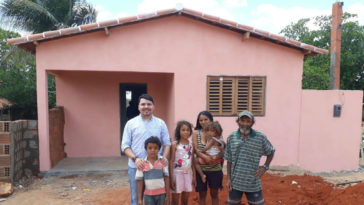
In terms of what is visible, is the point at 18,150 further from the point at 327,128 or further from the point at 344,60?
the point at 344,60

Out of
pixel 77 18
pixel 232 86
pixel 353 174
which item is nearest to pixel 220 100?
pixel 232 86

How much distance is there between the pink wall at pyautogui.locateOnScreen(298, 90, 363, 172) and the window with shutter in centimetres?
116

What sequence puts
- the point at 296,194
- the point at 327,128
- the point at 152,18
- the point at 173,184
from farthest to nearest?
the point at 327,128 → the point at 152,18 → the point at 296,194 → the point at 173,184

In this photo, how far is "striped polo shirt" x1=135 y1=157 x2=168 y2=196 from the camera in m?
2.50

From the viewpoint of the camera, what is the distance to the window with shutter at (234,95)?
5.41 m

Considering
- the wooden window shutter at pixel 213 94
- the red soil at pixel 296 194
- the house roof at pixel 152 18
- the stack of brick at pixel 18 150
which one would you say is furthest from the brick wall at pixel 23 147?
the wooden window shutter at pixel 213 94

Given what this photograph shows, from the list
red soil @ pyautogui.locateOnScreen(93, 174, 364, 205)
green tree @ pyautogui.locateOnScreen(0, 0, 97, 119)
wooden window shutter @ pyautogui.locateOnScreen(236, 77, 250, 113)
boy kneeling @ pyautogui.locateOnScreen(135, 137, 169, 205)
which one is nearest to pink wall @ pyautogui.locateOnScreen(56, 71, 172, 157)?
wooden window shutter @ pyautogui.locateOnScreen(236, 77, 250, 113)

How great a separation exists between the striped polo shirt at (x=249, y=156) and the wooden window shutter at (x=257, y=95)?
123 inches

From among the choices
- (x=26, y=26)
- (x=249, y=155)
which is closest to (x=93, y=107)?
(x=249, y=155)

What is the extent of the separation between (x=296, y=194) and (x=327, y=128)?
2608 mm

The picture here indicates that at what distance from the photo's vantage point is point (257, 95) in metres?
5.55

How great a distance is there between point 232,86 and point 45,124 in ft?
14.1

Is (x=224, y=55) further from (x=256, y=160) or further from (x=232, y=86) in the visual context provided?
(x=256, y=160)

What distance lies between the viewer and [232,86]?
215 inches
